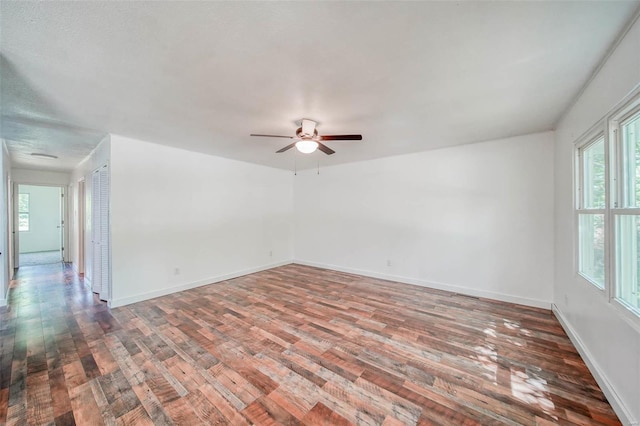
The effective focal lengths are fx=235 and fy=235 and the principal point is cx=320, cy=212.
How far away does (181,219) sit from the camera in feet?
13.7

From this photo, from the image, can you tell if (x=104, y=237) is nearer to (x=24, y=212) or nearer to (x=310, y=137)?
(x=310, y=137)

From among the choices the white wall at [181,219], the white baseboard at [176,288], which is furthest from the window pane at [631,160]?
the white baseboard at [176,288]

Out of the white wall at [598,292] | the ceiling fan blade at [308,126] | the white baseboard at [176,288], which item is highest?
the ceiling fan blade at [308,126]

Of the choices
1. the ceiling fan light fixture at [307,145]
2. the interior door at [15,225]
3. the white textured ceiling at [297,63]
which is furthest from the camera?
the interior door at [15,225]

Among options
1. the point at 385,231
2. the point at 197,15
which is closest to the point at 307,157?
the point at 385,231

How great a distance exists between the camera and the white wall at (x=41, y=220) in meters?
7.77

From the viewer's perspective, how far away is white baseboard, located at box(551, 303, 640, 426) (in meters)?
1.49

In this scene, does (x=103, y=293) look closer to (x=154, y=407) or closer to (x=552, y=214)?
(x=154, y=407)

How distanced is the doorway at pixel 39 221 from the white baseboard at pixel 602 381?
11.6 m

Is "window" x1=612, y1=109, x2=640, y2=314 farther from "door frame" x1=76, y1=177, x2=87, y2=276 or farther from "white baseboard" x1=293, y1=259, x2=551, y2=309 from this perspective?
"door frame" x1=76, y1=177, x2=87, y2=276

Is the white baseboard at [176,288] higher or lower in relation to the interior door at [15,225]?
lower

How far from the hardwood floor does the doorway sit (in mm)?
6468

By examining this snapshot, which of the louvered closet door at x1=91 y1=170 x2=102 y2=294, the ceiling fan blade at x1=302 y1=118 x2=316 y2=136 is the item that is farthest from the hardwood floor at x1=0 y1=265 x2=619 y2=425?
the ceiling fan blade at x1=302 y1=118 x2=316 y2=136

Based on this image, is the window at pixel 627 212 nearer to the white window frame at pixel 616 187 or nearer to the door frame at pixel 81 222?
the white window frame at pixel 616 187
